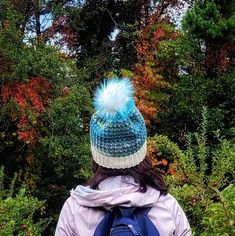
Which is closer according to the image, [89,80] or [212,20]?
[212,20]

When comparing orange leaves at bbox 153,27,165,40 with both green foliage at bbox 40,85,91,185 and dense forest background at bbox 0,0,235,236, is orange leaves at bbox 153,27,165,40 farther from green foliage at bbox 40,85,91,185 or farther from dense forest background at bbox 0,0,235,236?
green foliage at bbox 40,85,91,185

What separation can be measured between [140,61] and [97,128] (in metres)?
10.7

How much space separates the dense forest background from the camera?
31.3 ft

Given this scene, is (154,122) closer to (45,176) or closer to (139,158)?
(45,176)

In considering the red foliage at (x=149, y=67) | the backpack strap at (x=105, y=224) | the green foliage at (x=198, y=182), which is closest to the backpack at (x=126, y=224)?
the backpack strap at (x=105, y=224)

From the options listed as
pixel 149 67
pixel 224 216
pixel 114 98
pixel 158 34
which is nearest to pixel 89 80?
pixel 149 67

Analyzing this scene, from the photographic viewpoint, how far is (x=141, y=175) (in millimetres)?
1940

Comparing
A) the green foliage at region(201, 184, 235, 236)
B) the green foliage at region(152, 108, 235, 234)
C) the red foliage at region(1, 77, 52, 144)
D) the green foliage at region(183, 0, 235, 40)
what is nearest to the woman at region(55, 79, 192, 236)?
the green foliage at region(201, 184, 235, 236)

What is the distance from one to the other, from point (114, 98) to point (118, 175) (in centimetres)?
25

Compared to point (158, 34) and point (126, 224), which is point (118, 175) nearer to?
point (126, 224)

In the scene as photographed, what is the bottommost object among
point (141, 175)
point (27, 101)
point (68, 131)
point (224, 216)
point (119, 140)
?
point (68, 131)

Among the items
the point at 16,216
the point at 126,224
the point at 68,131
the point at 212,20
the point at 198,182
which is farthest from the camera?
the point at 212,20

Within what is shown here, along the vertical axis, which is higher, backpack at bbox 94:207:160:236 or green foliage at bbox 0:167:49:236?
backpack at bbox 94:207:160:236

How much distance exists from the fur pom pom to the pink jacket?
0.21 metres
